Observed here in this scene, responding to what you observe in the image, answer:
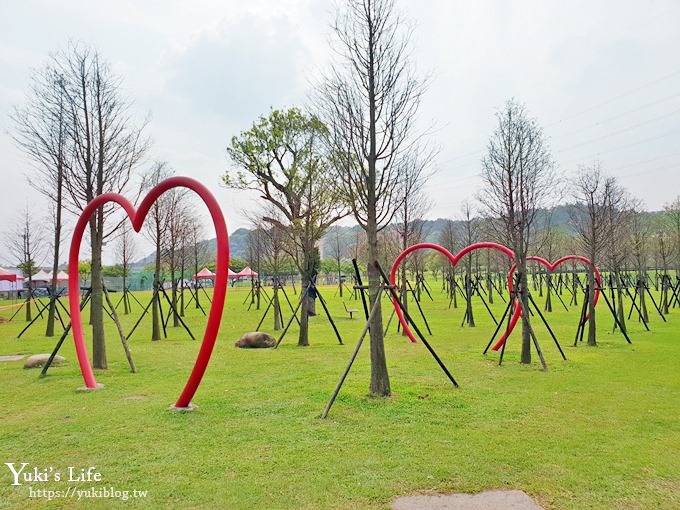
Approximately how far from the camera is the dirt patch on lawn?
4.16m

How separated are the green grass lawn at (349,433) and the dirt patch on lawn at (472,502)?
0.13 m

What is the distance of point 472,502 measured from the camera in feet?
14.0

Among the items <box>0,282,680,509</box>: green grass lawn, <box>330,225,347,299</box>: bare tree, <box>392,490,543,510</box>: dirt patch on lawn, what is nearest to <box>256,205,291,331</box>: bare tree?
<box>330,225,347,299</box>: bare tree

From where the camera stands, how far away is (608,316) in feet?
72.7

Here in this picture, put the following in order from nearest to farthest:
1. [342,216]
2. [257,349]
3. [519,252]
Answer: [519,252] → [257,349] → [342,216]

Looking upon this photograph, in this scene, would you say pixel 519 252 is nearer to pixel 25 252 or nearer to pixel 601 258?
pixel 601 258

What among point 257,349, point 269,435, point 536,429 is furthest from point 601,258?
point 269,435

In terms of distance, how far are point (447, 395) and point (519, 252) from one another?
15.8 ft

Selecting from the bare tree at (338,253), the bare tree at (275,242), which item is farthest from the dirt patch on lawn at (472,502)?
the bare tree at (338,253)

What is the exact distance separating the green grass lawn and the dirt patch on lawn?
13cm

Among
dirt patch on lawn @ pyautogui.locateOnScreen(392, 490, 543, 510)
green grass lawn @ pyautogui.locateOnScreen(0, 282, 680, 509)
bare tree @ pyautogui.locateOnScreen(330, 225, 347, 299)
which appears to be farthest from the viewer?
bare tree @ pyautogui.locateOnScreen(330, 225, 347, 299)

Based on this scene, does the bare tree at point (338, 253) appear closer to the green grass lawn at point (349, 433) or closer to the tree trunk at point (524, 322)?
the tree trunk at point (524, 322)

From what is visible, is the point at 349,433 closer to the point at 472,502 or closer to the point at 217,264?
the point at 472,502

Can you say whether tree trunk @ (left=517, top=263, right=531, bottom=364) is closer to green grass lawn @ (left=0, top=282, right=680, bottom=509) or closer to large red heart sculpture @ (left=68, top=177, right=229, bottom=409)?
green grass lawn @ (left=0, top=282, right=680, bottom=509)
